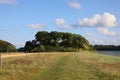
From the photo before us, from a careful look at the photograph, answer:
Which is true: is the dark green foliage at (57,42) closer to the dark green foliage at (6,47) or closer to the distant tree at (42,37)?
the distant tree at (42,37)

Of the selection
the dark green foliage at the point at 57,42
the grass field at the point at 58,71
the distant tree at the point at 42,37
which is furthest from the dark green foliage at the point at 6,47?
the grass field at the point at 58,71

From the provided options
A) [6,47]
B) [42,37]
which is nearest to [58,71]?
[6,47]

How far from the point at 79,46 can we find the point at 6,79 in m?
135

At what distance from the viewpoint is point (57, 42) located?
14675cm

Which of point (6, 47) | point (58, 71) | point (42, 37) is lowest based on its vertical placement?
point (58, 71)

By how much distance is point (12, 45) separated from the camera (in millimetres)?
111500

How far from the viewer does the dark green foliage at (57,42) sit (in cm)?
14088

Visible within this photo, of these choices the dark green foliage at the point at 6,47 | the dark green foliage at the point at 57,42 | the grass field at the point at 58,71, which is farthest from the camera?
the dark green foliage at the point at 57,42

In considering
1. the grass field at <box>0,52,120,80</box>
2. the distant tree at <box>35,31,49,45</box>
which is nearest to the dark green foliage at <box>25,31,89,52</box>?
the distant tree at <box>35,31,49,45</box>

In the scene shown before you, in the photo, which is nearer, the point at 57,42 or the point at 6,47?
the point at 6,47

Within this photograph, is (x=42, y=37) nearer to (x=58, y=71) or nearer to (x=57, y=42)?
(x=57, y=42)

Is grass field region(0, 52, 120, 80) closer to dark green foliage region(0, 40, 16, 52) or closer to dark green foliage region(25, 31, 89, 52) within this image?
dark green foliage region(0, 40, 16, 52)

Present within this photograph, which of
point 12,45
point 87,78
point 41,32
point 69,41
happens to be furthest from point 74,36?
point 87,78

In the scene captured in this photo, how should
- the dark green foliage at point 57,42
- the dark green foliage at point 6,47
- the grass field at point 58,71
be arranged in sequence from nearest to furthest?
the grass field at point 58,71 → the dark green foliage at point 6,47 → the dark green foliage at point 57,42
